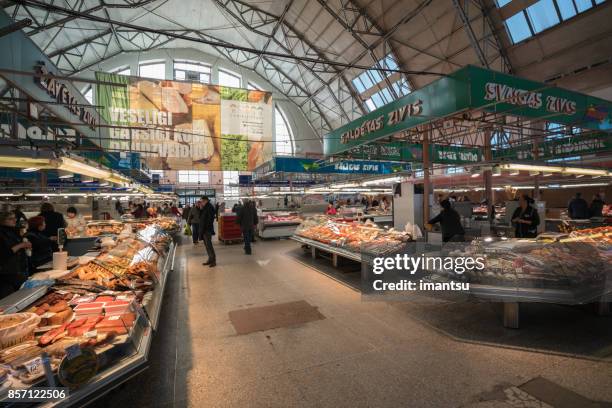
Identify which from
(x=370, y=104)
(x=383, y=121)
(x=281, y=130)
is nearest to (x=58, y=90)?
(x=383, y=121)

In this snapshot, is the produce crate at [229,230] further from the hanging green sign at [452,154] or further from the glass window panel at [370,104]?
the glass window panel at [370,104]

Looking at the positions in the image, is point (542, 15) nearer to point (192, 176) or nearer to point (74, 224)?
point (74, 224)

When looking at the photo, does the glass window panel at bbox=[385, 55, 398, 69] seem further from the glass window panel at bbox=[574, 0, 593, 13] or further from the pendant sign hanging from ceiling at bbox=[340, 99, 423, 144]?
the pendant sign hanging from ceiling at bbox=[340, 99, 423, 144]

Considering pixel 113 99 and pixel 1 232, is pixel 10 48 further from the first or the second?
pixel 113 99

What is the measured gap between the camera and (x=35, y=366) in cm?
165

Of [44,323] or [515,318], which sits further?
[515,318]

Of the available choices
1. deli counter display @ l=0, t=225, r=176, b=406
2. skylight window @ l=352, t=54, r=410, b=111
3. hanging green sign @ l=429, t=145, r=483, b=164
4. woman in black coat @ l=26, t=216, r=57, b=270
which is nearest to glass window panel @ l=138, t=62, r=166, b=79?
skylight window @ l=352, t=54, r=410, b=111

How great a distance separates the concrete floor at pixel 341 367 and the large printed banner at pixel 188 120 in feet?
44.6

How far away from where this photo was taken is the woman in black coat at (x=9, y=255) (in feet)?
11.6

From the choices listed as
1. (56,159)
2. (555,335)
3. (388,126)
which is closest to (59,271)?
(56,159)

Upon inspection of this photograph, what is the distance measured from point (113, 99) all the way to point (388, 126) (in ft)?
56.7

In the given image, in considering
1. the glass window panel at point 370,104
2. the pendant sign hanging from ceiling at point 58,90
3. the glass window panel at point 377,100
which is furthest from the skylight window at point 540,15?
the pendant sign hanging from ceiling at point 58,90

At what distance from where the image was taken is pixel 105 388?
72.1 inches

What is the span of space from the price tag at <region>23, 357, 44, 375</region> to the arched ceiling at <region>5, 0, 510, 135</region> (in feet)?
45.1
